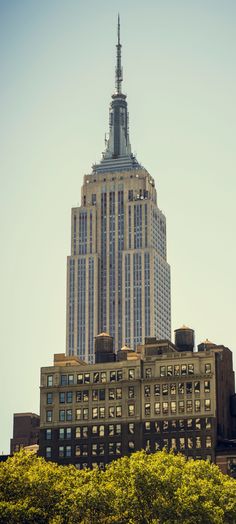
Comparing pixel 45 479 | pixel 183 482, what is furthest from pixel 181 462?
pixel 45 479

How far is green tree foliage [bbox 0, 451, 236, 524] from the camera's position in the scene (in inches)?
6644

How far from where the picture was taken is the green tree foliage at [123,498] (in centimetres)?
16875

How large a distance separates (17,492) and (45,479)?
445cm

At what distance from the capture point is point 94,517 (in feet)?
566

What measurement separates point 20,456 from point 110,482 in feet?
72.4

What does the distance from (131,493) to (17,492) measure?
16584 mm

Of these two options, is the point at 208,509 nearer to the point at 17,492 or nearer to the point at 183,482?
the point at 183,482

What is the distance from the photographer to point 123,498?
172 m

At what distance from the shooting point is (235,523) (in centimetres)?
17400

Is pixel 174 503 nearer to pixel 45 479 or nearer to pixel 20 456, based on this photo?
pixel 45 479

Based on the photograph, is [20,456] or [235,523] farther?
[20,456]

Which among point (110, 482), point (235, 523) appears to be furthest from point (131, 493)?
point (235, 523)

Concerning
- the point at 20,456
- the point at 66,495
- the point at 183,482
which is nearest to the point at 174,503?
the point at 183,482

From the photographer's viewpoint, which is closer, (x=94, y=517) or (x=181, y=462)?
(x=94, y=517)
